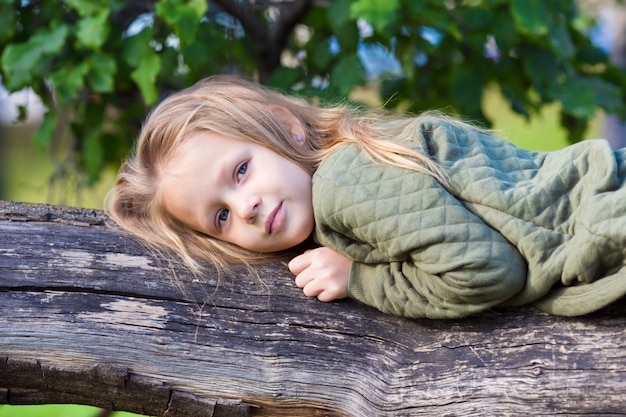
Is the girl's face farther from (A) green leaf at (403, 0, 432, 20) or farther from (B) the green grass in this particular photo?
(B) the green grass

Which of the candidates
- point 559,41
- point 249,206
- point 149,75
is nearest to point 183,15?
point 149,75

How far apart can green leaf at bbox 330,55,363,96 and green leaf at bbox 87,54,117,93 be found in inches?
35.6

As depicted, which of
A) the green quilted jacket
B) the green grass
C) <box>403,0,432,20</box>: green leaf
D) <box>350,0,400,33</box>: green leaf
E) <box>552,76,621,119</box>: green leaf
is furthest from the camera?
the green grass

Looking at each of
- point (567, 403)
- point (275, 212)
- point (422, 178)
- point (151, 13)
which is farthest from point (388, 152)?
point (151, 13)

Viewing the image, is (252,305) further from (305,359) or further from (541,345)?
(541,345)

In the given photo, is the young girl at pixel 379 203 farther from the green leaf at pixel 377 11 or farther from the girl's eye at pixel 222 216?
the green leaf at pixel 377 11

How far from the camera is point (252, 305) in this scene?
214cm

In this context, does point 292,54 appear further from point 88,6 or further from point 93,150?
point 88,6

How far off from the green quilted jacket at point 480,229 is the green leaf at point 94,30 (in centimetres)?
124

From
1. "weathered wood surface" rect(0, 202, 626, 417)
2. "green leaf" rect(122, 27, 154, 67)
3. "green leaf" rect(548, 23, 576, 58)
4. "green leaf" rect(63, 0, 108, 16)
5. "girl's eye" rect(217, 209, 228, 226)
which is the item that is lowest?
"weathered wood surface" rect(0, 202, 626, 417)

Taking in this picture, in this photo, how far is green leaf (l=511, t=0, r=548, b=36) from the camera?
2.85 metres

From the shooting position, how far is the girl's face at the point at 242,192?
2146 millimetres

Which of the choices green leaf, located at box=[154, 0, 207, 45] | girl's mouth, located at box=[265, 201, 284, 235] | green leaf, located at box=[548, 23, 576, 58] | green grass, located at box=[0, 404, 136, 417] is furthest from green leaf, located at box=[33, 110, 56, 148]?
green grass, located at box=[0, 404, 136, 417]

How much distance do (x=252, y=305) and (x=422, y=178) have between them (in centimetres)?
61
